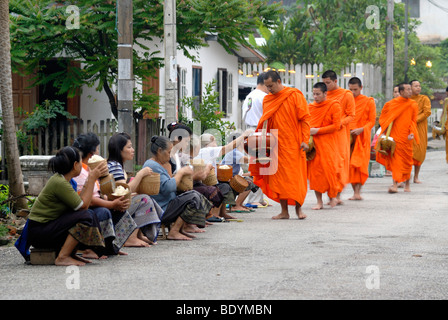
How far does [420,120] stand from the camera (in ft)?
67.1

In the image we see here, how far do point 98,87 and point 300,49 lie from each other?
2553cm

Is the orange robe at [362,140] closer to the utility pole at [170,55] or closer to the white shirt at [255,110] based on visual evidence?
the white shirt at [255,110]

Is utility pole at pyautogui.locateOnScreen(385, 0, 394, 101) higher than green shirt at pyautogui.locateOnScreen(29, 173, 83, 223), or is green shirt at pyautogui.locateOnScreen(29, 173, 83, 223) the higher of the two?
utility pole at pyautogui.locateOnScreen(385, 0, 394, 101)

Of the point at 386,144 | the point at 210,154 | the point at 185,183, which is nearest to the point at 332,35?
the point at 386,144

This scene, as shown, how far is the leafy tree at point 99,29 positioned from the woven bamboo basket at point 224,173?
521 centimetres

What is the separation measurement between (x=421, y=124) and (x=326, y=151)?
7046 mm

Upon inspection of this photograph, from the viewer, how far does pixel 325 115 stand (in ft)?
47.3

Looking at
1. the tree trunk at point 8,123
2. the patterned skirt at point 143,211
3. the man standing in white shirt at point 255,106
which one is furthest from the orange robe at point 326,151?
the patterned skirt at point 143,211

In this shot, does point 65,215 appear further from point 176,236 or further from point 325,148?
point 325,148

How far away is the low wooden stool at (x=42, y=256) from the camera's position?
27.1 ft

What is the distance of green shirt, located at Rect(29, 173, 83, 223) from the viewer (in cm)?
804

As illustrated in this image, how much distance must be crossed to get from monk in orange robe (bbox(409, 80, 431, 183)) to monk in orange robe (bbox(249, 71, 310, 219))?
7.68m

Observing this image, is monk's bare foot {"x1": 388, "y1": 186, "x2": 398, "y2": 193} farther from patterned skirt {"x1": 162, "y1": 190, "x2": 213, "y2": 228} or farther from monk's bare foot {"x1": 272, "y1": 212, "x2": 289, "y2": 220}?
patterned skirt {"x1": 162, "y1": 190, "x2": 213, "y2": 228}

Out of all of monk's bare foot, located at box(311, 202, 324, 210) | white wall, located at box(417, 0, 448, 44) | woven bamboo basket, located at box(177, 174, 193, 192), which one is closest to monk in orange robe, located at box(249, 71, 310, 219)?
monk's bare foot, located at box(311, 202, 324, 210)
